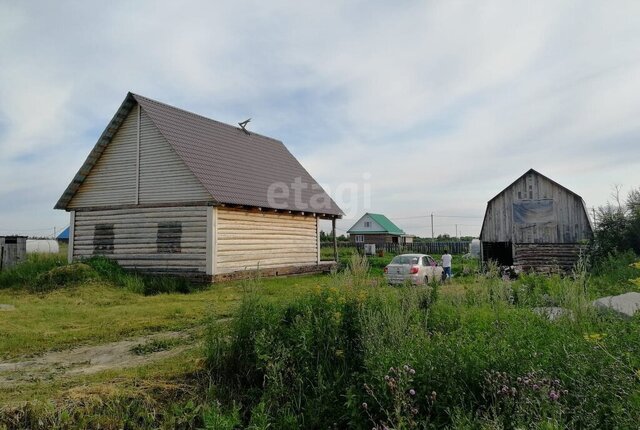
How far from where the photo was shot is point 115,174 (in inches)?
708

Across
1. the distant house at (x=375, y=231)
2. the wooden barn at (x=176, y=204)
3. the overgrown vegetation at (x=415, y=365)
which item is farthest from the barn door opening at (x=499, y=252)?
the distant house at (x=375, y=231)

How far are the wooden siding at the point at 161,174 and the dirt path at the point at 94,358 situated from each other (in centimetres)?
877

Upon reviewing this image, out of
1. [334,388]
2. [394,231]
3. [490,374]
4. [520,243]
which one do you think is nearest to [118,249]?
[334,388]

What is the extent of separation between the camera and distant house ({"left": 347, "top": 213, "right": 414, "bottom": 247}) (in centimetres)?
6431

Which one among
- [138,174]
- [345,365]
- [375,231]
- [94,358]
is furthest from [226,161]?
[375,231]

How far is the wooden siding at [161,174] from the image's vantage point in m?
16.2

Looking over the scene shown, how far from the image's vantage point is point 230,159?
19750mm

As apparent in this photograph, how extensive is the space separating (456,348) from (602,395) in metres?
1.17

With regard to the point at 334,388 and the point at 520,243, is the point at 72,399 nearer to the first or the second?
the point at 334,388

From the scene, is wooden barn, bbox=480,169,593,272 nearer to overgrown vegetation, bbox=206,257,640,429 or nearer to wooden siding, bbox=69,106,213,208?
wooden siding, bbox=69,106,213,208

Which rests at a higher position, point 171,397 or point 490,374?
point 490,374

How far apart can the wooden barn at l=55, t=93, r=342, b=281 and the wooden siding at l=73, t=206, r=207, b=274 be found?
0.12ft

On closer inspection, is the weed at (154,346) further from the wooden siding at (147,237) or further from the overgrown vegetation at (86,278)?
the wooden siding at (147,237)

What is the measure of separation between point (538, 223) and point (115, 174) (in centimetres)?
1901
